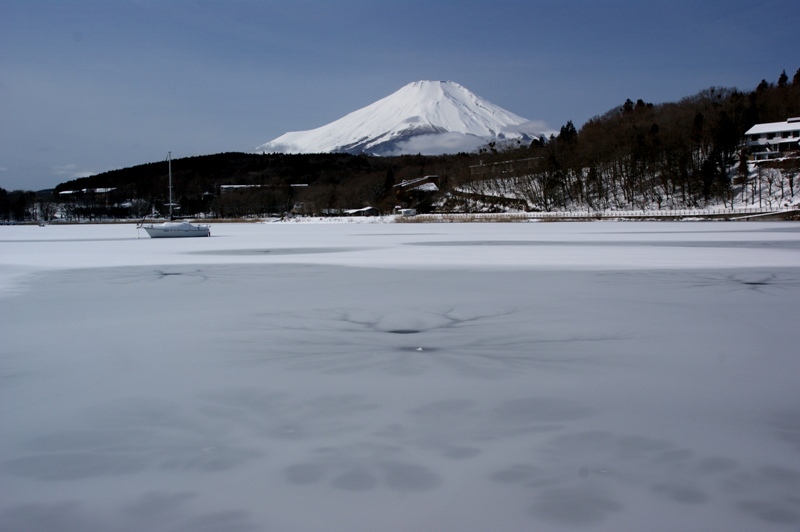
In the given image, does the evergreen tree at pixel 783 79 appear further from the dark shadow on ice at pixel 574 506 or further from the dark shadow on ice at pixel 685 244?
the dark shadow on ice at pixel 574 506

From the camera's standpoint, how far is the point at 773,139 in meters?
80.5

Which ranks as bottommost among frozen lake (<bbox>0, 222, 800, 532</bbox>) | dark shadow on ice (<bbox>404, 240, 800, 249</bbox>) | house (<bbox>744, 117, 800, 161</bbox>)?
frozen lake (<bbox>0, 222, 800, 532</bbox>)

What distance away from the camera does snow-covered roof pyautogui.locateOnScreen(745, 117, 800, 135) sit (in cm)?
7875

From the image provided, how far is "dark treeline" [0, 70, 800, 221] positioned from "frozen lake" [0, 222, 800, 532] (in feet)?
237

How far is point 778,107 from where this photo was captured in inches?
3548

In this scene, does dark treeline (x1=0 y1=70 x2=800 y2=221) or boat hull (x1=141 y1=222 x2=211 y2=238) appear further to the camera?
dark treeline (x1=0 y1=70 x2=800 y2=221)

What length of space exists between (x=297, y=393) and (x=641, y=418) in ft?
7.09

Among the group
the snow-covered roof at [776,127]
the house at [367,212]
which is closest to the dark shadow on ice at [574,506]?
the snow-covered roof at [776,127]

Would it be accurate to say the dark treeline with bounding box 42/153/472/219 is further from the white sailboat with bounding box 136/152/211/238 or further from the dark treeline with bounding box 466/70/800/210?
the white sailboat with bounding box 136/152/211/238

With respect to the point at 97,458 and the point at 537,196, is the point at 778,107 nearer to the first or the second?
the point at 537,196

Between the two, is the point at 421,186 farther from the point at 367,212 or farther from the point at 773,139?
the point at 773,139

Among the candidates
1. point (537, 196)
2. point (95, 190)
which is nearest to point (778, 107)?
point (537, 196)

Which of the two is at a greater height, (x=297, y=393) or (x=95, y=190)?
(x=95, y=190)

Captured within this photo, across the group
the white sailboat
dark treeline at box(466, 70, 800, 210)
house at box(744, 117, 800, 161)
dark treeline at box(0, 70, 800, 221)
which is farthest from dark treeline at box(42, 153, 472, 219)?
the white sailboat
